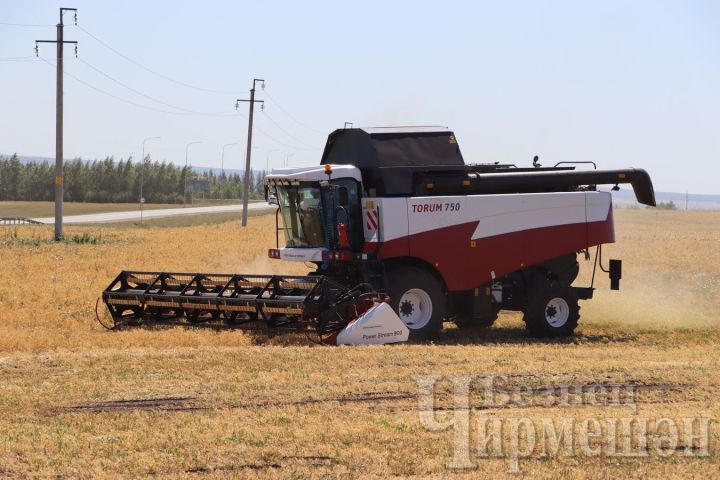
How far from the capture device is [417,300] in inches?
700

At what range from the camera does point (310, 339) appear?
53.4 feet

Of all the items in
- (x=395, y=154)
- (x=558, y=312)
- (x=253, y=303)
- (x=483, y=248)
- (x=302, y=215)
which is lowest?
(x=558, y=312)

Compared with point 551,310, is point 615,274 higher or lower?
higher

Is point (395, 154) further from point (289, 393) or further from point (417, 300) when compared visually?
point (289, 393)

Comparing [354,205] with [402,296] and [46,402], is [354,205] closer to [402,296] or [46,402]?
[402,296]

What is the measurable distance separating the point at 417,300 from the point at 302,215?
8.34 feet

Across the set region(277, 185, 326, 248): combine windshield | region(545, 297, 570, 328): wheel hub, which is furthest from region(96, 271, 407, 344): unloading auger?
region(545, 297, 570, 328): wheel hub

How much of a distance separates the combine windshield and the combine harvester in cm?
2

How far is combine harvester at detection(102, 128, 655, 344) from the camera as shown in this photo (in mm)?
17250

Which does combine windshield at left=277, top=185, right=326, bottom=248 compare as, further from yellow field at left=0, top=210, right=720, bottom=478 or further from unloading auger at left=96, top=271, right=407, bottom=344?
yellow field at left=0, top=210, right=720, bottom=478

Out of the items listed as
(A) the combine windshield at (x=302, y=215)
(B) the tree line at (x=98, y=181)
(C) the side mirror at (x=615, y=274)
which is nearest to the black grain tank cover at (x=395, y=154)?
(A) the combine windshield at (x=302, y=215)

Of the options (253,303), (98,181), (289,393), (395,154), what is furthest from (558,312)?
(98,181)

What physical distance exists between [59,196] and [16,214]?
177 ft

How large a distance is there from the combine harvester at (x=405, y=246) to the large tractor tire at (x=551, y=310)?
0.02 m
